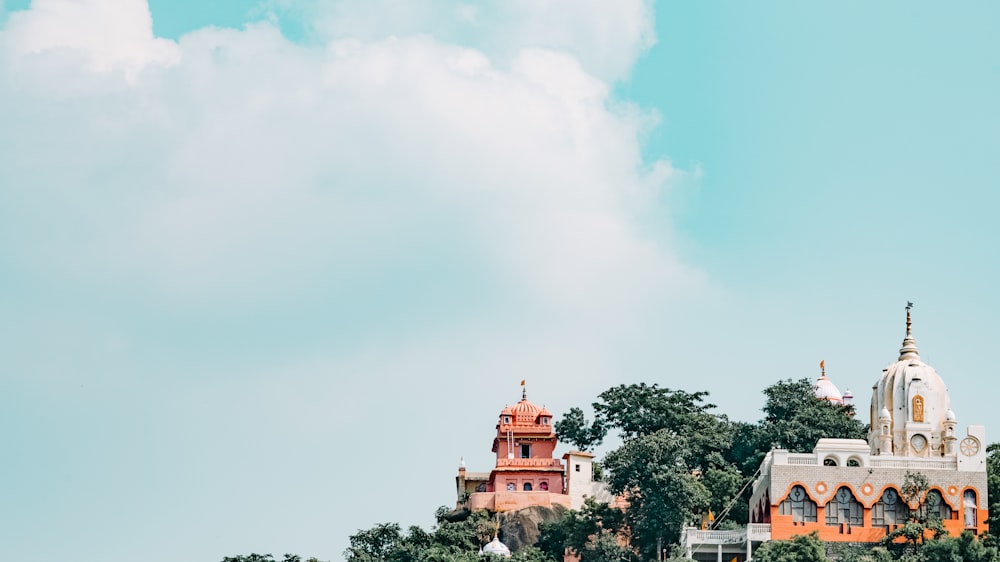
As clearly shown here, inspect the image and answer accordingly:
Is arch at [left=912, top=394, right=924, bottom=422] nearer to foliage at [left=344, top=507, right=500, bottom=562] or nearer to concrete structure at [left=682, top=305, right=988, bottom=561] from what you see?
concrete structure at [left=682, top=305, right=988, bottom=561]

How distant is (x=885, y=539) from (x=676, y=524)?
8.63 m

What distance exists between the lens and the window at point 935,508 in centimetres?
7662

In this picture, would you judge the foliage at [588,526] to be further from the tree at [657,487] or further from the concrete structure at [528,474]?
the concrete structure at [528,474]

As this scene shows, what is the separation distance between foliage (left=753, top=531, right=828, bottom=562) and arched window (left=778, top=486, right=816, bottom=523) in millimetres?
2373

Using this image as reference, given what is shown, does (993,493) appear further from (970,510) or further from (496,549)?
(496,549)

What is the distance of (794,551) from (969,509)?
800cm

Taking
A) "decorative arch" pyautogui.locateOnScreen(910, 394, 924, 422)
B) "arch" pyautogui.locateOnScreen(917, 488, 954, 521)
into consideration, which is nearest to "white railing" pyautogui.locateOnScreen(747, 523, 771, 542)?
"arch" pyautogui.locateOnScreen(917, 488, 954, 521)

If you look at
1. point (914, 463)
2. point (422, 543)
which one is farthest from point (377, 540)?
point (914, 463)

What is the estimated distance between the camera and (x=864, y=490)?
253 feet

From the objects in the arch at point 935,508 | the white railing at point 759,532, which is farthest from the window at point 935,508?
the white railing at point 759,532

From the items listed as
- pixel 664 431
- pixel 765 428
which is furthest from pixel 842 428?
pixel 664 431

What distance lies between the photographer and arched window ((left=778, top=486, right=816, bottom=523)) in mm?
77062

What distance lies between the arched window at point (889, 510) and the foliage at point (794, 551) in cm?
370

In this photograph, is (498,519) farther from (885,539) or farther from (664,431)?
(885,539)
